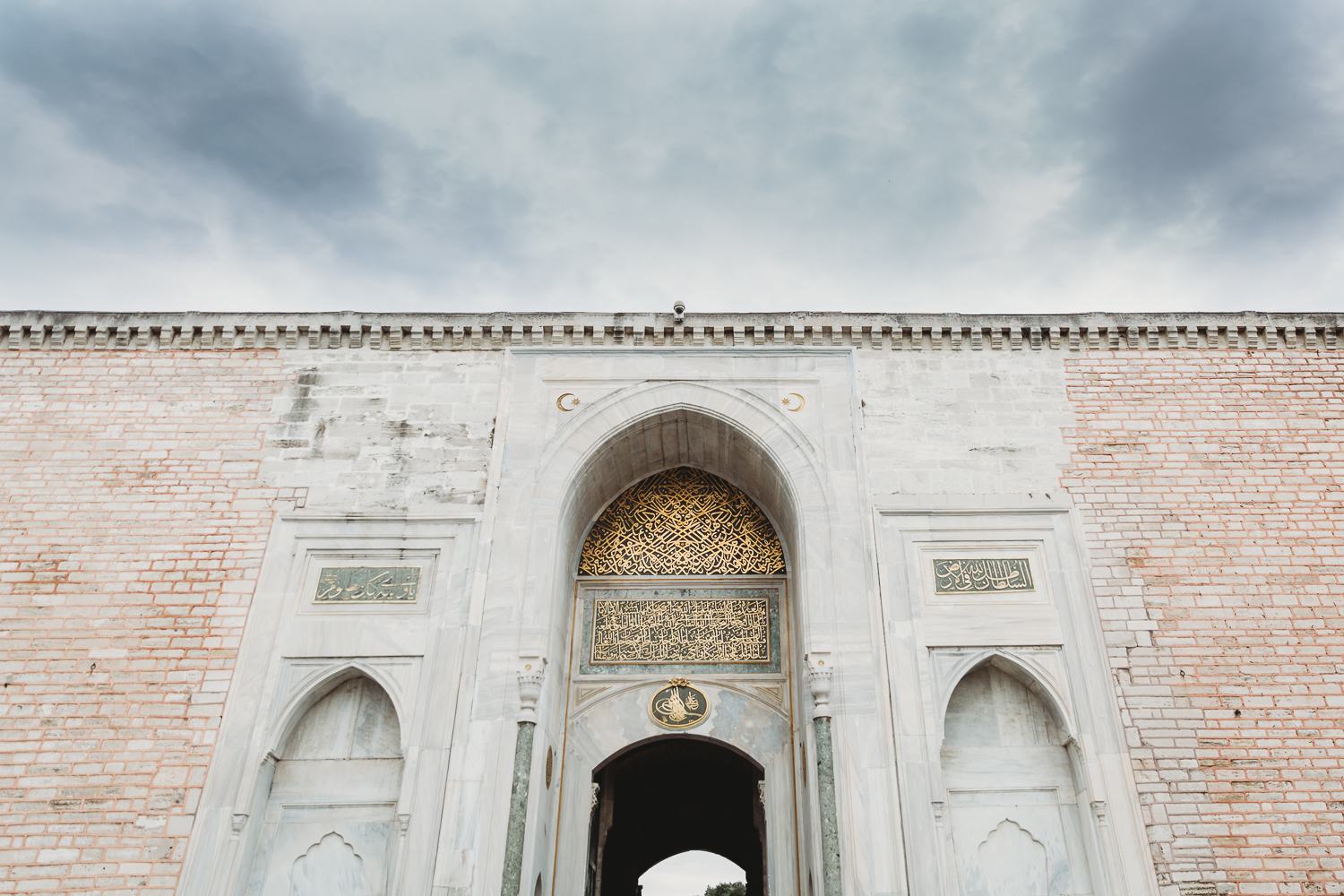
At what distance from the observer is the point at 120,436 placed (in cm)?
655

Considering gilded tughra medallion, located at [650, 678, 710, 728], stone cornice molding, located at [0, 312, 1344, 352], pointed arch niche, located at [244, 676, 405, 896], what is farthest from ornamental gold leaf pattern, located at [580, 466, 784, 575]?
pointed arch niche, located at [244, 676, 405, 896]

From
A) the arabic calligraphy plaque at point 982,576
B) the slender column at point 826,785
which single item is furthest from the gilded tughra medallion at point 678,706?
the arabic calligraphy plaque at point 982,576

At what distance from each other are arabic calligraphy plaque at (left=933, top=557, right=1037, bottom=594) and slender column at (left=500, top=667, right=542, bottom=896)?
108 inches

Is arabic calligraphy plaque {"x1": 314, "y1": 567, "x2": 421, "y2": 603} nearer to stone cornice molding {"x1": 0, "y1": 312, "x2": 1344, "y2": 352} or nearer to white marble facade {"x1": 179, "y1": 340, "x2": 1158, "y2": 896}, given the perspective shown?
white marble facade {"x1": 179, "y1": 340, "x2": 1158, "y2": 896}

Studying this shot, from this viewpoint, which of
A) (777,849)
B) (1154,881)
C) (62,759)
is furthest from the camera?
(777,849)

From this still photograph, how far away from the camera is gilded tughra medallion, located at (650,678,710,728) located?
20.8 feet

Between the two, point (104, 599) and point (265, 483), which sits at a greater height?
point (265, 483)

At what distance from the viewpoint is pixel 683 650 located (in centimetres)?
661

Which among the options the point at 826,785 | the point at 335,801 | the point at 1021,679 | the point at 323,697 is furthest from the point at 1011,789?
the point at 323,697

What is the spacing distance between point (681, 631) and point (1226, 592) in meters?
3.74

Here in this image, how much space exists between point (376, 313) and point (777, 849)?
4944 millimetres

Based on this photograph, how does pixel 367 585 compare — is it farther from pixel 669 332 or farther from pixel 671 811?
pixel 671 811

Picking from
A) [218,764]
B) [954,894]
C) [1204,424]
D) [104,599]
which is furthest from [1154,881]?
[104,599]

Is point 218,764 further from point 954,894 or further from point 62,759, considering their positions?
point 954,894
